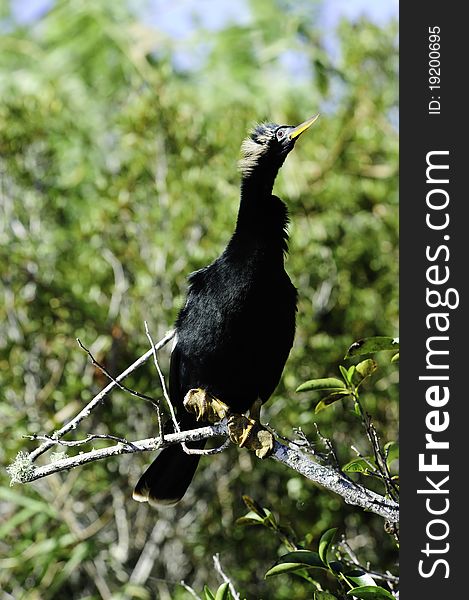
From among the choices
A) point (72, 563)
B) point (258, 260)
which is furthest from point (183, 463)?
point (72, 563)

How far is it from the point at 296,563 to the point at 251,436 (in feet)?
1.76

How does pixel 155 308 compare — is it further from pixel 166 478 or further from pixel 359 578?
pixel 359 578

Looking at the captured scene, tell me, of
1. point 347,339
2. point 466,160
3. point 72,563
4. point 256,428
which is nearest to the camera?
point 466,160

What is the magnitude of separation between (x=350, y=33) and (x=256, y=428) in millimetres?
4663

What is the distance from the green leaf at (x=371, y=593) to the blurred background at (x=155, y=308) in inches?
78.2

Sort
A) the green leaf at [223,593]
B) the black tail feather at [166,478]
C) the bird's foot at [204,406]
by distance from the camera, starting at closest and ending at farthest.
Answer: the green leaf at [223,593] → the bird's foot at [204,406] → the black tail feather at [166,478]

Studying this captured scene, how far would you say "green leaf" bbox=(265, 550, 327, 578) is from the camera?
6.72 feet

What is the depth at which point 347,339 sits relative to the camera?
463 cm

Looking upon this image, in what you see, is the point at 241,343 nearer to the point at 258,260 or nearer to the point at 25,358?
the point at 258,260

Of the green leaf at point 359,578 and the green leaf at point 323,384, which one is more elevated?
the green leaf at point 323,384

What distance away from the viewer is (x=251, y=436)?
2.53 meters

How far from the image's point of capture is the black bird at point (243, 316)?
2877mm

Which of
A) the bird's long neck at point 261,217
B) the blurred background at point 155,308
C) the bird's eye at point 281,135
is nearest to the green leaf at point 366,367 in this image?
the bird's long neck at point 261,217

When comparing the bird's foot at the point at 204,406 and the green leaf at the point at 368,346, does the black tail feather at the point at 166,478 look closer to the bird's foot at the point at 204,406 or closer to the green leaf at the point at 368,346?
the bird's foot at the point at 204,406
